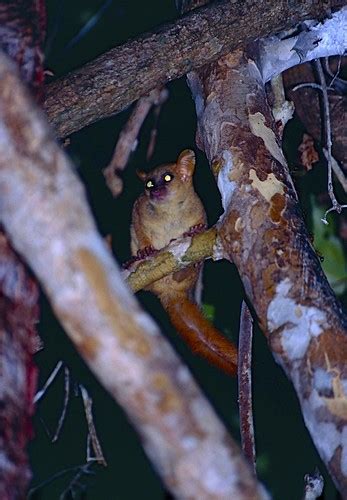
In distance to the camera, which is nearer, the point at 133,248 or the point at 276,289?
the point at 276,289

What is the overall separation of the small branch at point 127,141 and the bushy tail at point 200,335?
0.89 m

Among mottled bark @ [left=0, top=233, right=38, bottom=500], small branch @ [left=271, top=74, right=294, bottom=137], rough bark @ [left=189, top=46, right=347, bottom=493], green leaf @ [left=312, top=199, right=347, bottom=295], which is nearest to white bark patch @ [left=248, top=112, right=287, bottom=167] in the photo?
rough bark @ [left=189, top=46, right=347, bottom=493]

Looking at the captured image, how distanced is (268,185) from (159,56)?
711mm

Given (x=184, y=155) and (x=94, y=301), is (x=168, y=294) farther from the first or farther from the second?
(x=94, y=301)

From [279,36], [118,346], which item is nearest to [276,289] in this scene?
[118,346]

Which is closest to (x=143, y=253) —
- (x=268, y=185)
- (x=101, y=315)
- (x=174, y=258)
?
(x=174, y=258)

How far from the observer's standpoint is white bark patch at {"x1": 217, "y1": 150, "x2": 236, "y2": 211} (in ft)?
9.79

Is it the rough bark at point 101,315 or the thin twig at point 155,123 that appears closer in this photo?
the rough bark at point 101,315

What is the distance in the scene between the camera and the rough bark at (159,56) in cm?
301

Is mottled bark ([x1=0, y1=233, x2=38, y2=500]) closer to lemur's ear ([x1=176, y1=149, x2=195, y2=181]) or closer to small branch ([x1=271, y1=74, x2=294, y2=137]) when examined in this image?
small branch ([x1=271, y1=74, x2=294, y2=137])

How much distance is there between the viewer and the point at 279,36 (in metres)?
3.63

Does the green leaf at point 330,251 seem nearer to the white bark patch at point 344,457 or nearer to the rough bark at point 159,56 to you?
the rough bark at point 159,56

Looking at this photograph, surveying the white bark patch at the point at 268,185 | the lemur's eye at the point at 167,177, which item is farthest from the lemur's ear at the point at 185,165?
the white bark patch at the point at 268,185

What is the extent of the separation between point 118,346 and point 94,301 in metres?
0.10
